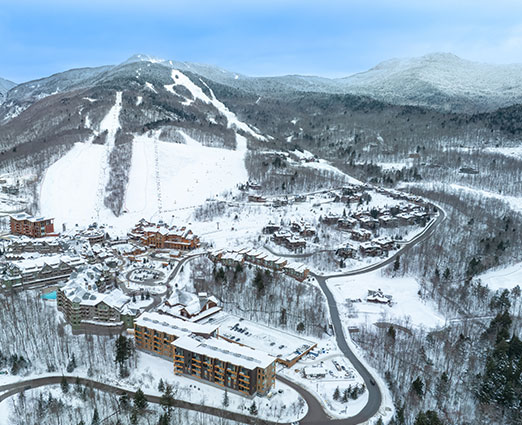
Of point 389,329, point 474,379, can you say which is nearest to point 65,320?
point 389,329

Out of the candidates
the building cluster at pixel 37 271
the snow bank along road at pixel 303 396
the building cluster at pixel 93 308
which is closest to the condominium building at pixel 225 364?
the snow bank along road at pixel 303 396

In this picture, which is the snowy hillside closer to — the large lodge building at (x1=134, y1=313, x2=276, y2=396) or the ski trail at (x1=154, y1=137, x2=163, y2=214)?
the ski trail at (x1=154, y1=137, x2=163, y2=214)

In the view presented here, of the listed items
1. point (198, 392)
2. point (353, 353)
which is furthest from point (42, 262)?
point (353, 353)

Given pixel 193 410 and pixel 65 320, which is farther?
pixel 65 320

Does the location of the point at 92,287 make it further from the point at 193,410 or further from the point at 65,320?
the point at 193,410

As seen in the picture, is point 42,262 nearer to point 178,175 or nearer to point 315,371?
point 315,371

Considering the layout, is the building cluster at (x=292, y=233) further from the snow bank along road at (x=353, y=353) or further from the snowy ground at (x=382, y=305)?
the snowy ground at (x=382, y=305)
